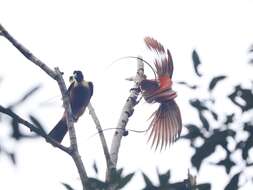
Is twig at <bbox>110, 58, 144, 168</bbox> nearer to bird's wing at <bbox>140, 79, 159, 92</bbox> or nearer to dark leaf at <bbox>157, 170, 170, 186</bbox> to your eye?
bird's wing at <bbox>140, 79, 159, 92</bbox>

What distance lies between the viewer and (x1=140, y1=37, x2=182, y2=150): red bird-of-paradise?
3.21 meters

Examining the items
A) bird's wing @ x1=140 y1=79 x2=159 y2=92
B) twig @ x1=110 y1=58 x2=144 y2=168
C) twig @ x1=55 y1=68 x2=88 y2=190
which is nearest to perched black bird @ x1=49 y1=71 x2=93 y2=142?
twig @ x1=110 y1=58 x2=144 y2=168

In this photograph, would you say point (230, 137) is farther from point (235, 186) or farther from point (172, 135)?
point (172, 135)

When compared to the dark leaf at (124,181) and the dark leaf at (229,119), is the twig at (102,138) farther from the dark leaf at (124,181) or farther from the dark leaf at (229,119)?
the dark leaf at (229,119)

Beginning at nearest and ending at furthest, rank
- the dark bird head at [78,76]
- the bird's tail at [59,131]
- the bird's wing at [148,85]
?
the bird's wing at [148,85] → the bird's tail at [59,131] → the dark bird head at [78,76]

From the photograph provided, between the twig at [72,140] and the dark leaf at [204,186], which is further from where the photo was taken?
the twig at [72,140]

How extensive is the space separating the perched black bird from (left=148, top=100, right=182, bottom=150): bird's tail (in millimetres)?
1632

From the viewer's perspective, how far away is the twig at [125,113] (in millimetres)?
3031

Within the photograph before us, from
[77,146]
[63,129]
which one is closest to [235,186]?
[77,146]

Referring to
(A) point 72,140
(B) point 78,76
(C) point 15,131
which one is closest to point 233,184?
(A) point 72,140

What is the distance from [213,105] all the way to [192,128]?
157 millimetres

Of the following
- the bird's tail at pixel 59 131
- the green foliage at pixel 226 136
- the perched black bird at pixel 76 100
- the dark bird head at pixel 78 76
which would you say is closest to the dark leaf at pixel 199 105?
the green foliage at pixel 226 136

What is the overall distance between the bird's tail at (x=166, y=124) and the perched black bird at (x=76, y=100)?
1.63 meters

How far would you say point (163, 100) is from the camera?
3318 millimetres
